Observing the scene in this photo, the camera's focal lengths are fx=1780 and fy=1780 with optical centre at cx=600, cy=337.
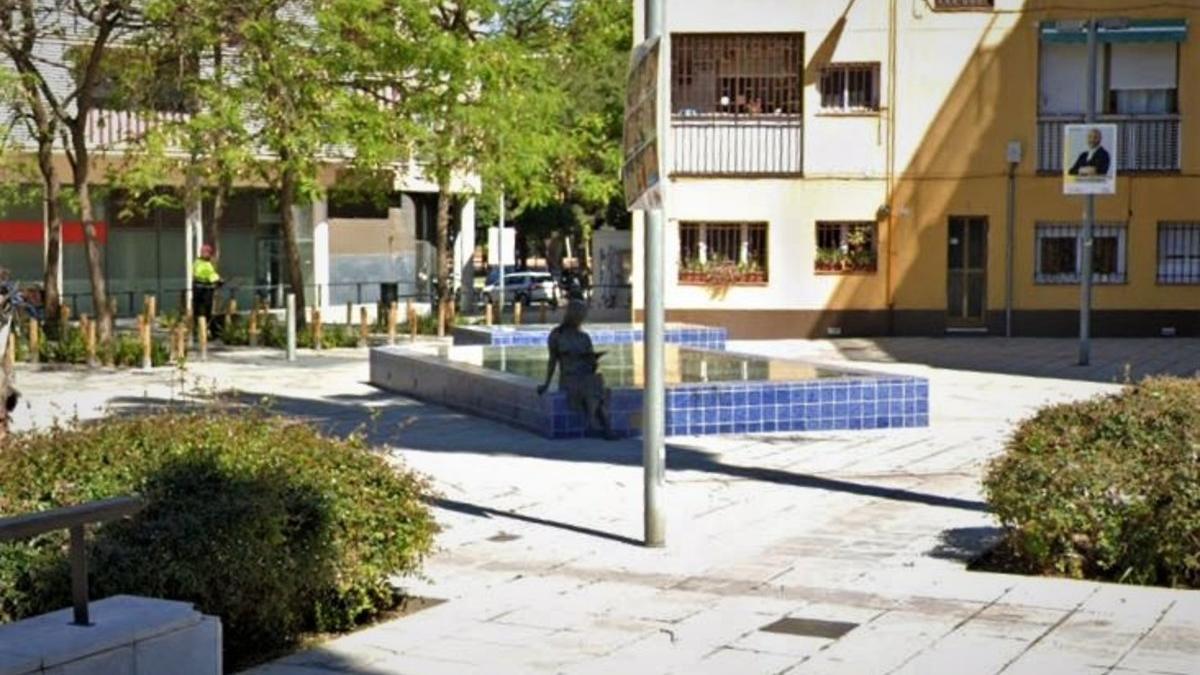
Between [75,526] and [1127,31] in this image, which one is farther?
[1127,31]

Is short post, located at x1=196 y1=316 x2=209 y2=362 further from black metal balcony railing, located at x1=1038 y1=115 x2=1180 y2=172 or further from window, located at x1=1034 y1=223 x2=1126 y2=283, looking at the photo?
black metal balcony railing, located at x1=1038 y1=115 x2=1180 y2=172

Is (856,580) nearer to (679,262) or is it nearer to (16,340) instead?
(16,340)

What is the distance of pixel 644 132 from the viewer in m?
10.6

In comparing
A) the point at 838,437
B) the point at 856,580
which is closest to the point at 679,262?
the point at 838,437

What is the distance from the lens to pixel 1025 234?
3381cm

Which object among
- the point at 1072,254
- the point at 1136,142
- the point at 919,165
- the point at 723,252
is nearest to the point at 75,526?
the point at 723,252

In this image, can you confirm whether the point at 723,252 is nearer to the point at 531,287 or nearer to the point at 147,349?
the point at 147,349

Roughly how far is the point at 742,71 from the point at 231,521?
27360 mm

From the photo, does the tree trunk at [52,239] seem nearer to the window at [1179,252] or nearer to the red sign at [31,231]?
the red sign at [31,231]

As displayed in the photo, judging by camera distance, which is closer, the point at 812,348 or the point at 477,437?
the point at 477,437

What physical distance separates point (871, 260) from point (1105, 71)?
5654mm

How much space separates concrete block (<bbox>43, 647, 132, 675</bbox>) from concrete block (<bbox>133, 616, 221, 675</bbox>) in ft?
0.12

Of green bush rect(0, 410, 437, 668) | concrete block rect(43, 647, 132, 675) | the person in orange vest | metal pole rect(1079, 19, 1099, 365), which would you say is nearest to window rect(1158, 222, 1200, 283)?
metal pole rect(1079, 19, 1099, 365)

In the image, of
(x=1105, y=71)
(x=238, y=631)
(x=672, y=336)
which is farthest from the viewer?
(x=1105, y=71)
